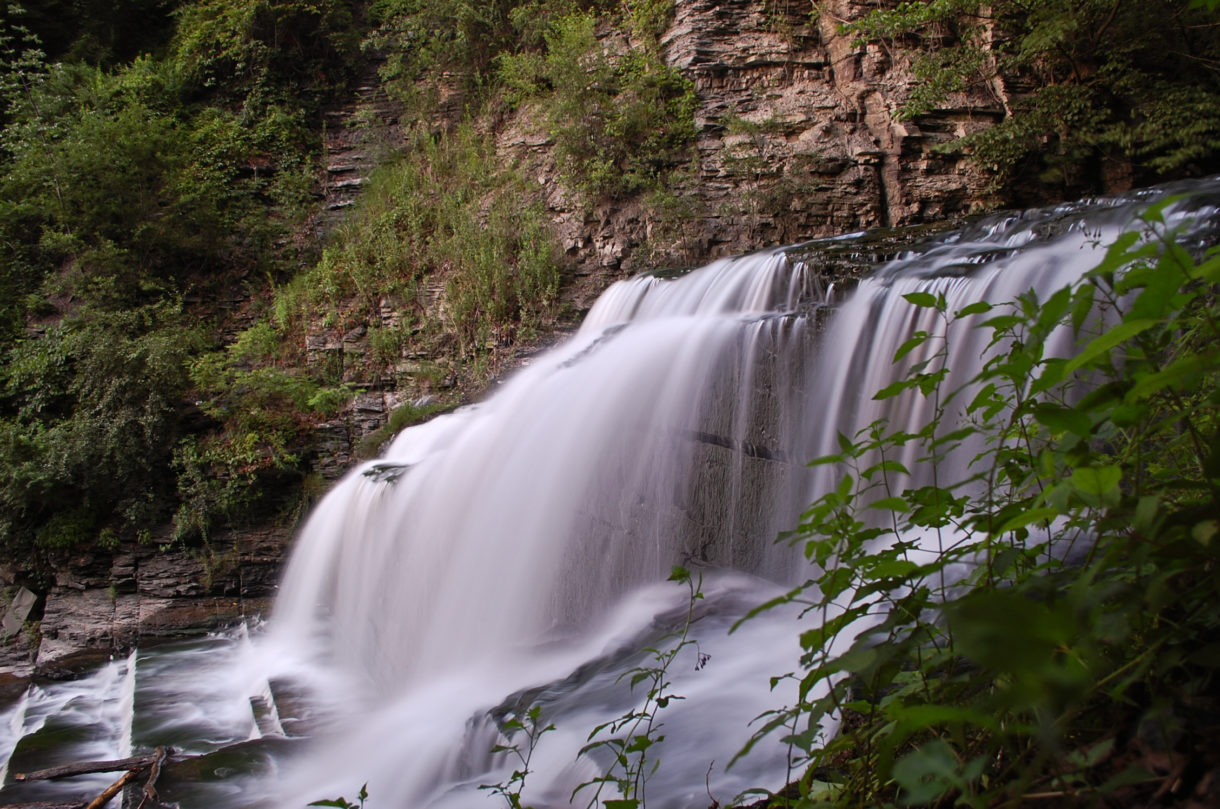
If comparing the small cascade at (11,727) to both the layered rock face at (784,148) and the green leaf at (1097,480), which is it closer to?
the green leaf at (1097,480)

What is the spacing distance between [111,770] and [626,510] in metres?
3.19

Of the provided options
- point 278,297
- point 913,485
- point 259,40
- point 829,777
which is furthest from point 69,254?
point 829,777

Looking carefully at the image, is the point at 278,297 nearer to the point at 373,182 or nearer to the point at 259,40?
the point at 373,182

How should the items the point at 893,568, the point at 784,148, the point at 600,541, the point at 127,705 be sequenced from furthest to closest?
the point at 784,148 < the point at 127,705 < the point at 600,541 < the point at 893,568

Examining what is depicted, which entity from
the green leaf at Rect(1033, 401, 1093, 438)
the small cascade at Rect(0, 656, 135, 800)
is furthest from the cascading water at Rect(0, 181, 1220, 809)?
the green leaf at Rect(1033, 401, 1093, 438)

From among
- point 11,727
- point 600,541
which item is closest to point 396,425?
point 600,541

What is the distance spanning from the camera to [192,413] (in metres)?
7.86

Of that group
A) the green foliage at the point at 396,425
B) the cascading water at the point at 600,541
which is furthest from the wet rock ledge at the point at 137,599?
the green foliage at the point at 396,425

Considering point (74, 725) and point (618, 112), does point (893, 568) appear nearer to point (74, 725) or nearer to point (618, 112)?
point (74, 725)

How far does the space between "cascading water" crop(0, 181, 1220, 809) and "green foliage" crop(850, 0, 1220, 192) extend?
2355mm

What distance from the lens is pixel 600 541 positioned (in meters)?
4.50

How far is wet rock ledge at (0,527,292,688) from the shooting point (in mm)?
6699

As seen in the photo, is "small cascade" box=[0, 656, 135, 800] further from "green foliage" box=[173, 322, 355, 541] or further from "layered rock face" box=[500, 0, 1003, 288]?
"layered rock face" box=[500, 0, 1003, 288]

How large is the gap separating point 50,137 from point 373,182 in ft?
14.9
